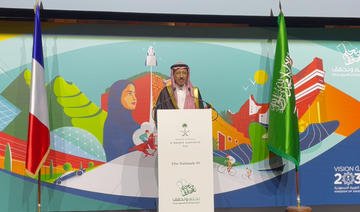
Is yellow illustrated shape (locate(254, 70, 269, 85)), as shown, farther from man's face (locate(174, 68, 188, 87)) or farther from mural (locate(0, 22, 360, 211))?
man's face (locate(174, 68, 188, 87))

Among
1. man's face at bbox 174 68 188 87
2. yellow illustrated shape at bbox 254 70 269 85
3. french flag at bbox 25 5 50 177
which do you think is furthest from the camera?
yellow illustrated shape at bbox 254 70 269 85

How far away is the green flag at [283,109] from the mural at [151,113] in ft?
0.69

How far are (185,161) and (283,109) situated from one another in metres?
1.11

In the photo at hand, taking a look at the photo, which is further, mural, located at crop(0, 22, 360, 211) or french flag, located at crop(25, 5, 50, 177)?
mural, located at crop(0, 22, 360, 211)

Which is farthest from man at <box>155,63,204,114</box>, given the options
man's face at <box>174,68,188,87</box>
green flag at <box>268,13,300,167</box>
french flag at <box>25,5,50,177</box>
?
french flag at <box>25,5,50,177</box>

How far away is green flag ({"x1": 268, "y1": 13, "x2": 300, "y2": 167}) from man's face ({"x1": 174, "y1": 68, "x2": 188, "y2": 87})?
2.81 feet

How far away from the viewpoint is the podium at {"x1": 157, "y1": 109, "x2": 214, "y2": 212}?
324 centimetres

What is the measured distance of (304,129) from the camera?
4148 millimetres

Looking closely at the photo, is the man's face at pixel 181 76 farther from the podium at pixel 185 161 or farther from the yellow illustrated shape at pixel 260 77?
the yellow illustrated shape at pixel 260 77

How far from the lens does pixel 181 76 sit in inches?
146

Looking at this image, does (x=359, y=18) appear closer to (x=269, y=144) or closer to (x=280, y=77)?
(x=280, y=77)

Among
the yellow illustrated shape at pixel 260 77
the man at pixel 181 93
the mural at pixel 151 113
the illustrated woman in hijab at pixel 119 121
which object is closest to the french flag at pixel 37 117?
the mural at pixel 151 113

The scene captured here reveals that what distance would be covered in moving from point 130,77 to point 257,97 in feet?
4.05

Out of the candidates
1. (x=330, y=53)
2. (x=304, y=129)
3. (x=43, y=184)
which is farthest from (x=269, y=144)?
(x=43, y=184)
